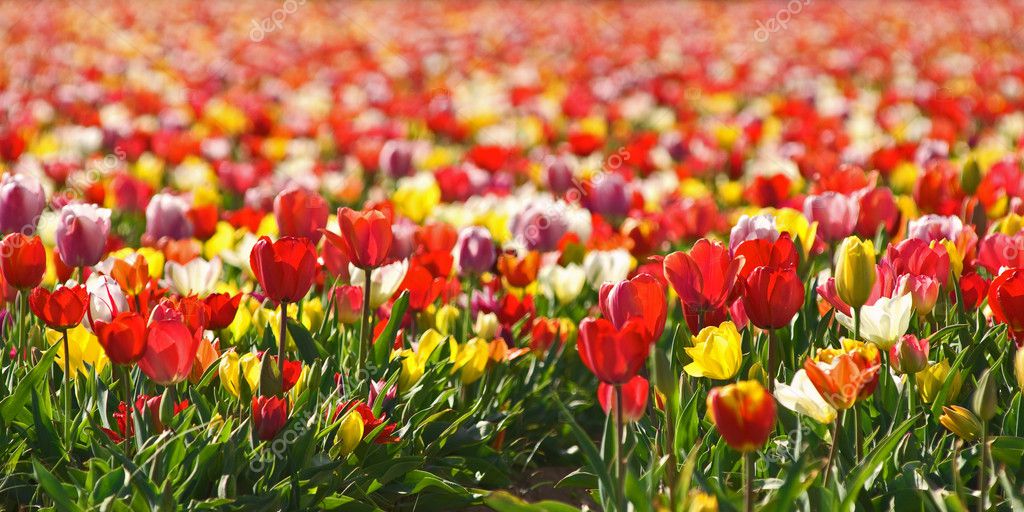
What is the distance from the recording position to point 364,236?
87.9 inches

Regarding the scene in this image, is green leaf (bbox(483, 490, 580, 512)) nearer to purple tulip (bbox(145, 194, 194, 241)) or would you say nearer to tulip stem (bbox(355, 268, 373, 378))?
tulip stem (bbox(355, 268, 373, 378))

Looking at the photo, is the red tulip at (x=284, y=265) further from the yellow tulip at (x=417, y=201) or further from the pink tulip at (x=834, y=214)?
the yellow tulip at (x=417, y=201)

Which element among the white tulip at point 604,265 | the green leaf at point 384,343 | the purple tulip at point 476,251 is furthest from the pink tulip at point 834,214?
the green leaf at point 384,343

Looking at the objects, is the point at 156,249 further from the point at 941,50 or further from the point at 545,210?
the point at 941,50

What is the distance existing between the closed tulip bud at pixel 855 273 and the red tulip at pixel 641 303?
1.25 ft

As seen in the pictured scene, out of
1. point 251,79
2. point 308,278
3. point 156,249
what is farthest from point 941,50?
point 308,278

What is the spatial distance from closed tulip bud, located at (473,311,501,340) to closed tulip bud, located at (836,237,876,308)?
3.07 feet

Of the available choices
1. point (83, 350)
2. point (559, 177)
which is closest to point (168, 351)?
point (83, 350)

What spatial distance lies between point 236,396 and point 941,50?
10037 millimetres

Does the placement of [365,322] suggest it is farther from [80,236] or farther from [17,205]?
[17,205]

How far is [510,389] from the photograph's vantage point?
269 centimetres

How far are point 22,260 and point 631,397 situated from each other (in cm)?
126

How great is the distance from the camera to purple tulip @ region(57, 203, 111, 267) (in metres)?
2.45

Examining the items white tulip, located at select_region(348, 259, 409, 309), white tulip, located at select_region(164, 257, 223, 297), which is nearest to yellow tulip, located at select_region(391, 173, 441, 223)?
white tulip, located at select_region(164, 257, 223, 297)
